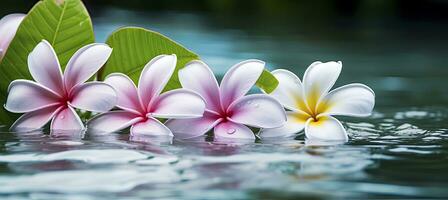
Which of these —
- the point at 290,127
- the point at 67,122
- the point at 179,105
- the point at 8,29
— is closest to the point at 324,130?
the point at 290,127

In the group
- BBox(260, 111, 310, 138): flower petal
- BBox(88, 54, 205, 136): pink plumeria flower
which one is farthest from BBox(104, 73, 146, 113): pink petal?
BBox(260, 111, 310, 138): flower petal

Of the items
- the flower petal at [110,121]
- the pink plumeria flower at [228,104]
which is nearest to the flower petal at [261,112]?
the pink plumeria flower at [228,104]

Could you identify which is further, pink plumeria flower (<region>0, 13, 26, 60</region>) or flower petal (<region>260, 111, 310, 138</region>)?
pink plumeria flower (<region>0, 13, 26, 60</region>)

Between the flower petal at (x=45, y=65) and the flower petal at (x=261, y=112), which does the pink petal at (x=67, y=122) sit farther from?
the flower petal at (x=261, y=112)

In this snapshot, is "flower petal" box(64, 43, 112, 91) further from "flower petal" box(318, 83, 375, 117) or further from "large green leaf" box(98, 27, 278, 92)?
"flower petal" box(318, 83, 375, 117)

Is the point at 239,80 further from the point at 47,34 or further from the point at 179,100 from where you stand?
the point at 47,34

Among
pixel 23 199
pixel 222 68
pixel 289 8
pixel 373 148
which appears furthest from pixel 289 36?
pixel 23 199

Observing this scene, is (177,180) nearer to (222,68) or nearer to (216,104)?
(216,104)
